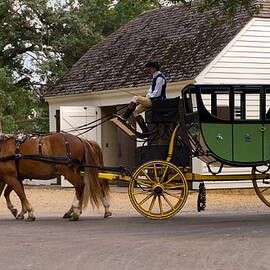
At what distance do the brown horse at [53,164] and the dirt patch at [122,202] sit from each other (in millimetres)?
1550

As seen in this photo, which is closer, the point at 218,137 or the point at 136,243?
the point at 136,243

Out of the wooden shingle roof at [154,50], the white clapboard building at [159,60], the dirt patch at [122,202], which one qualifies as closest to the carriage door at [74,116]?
the white clapboard building at [159,60]

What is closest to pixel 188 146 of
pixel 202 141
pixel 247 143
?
pixel 202 141

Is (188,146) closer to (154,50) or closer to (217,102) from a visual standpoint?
(217,102)

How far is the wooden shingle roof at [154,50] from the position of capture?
2272 cm

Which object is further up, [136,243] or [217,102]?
[217,102]

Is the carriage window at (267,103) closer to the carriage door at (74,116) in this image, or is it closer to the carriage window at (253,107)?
the carriage window at (253,107)

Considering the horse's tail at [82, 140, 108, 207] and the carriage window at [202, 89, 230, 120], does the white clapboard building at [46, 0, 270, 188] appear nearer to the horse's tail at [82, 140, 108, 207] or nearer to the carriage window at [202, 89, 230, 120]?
the carriage window at [202, 89, 230, 120]

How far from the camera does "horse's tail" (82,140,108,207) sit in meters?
14.9

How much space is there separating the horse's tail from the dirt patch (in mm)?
1434

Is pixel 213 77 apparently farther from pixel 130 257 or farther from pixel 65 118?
pixel 130 257

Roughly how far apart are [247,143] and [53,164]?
3.58 metres

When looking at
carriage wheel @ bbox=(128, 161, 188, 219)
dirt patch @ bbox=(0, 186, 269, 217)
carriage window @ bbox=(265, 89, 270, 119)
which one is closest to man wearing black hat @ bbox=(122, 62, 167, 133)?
carriage wheel @ bbox=(128, 161, 188, 219)

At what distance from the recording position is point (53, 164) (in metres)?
15.0
